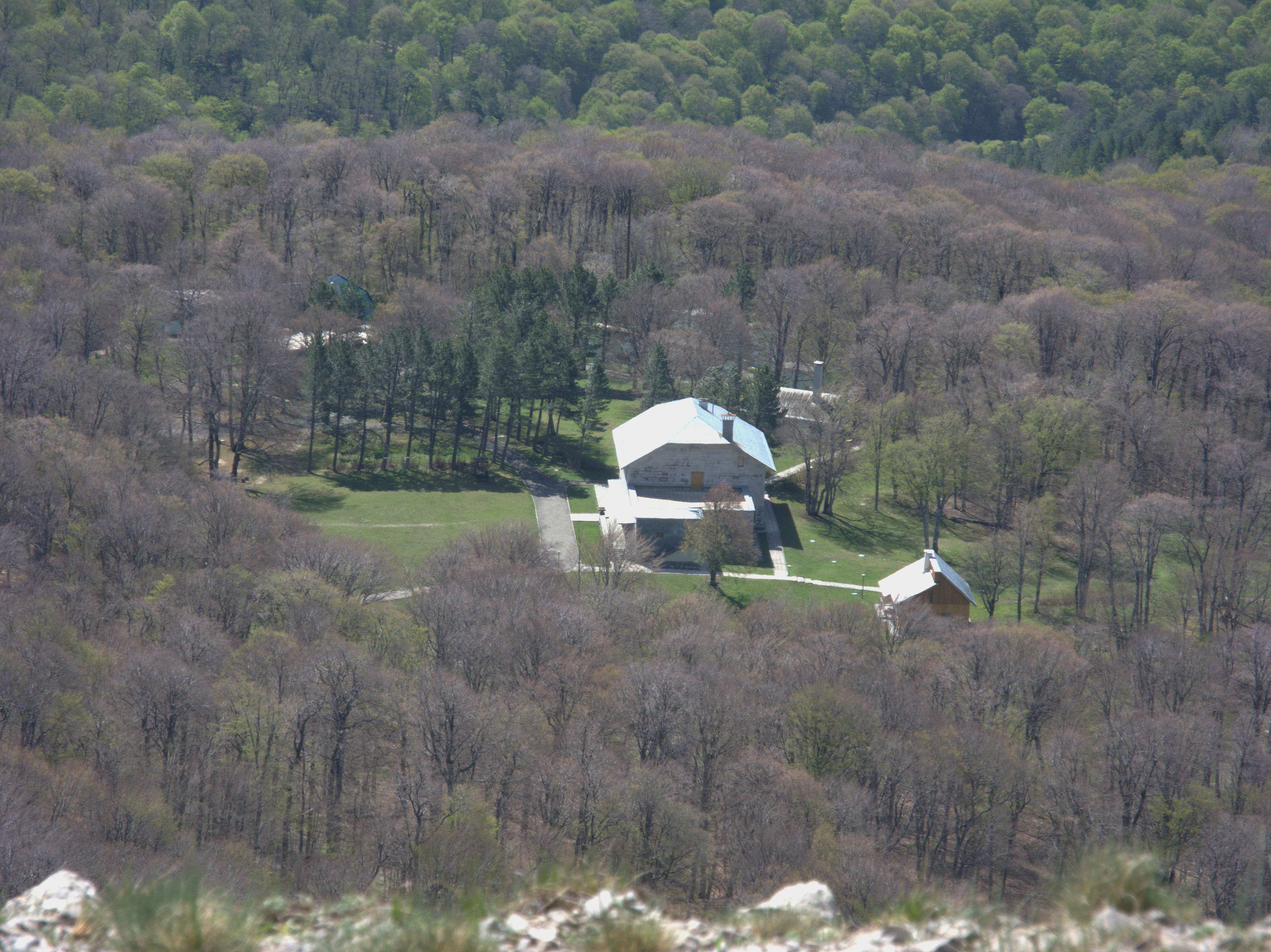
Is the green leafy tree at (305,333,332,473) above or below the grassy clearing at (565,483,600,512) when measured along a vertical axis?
above

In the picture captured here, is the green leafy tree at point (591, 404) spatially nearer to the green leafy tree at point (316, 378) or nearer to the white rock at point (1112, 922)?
the green leafy tree at point (316, 378)

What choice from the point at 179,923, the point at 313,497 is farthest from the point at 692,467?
the point at 179,923

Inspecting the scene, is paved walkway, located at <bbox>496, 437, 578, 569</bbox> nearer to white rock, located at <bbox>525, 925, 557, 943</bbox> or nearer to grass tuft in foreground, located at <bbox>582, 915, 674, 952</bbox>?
white rock, located at <bbox>525, 925, 557, 943</bbox>

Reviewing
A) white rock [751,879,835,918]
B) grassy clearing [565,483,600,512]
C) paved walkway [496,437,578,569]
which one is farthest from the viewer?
grassy clearing [565,483,600,512]

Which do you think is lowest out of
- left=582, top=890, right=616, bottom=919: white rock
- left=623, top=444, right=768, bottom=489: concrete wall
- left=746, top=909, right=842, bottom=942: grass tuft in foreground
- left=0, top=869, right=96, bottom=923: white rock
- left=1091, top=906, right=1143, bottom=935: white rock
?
left=623, top=444, right=768, bottom=489: concrete wall

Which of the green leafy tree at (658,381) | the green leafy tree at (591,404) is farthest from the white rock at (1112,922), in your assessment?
the green leafy tree at (658,381)

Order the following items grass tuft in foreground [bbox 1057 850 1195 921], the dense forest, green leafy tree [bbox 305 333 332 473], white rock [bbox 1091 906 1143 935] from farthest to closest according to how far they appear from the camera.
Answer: green leafy tree [bbox 305 333 332 473], the dense forest, grass tuft in foreground [bbox 1057 850 1195 921], white rock [bbox 1091 906 1143 935]

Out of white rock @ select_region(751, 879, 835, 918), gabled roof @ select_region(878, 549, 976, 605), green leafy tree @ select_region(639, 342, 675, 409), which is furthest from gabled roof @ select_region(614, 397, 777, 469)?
white rock @ select_region(751, 879, 835, 918)

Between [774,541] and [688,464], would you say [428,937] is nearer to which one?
[774,541]
